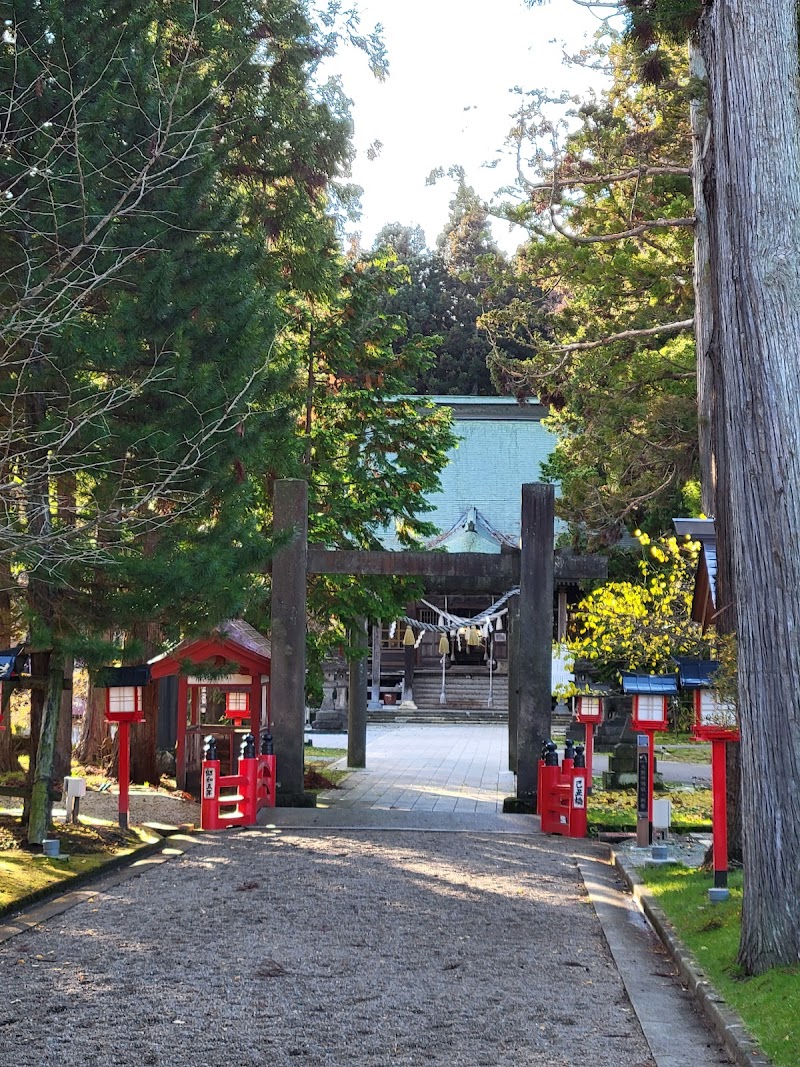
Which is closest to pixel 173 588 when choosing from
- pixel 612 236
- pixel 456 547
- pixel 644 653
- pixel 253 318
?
pixel 253 318

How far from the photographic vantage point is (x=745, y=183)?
7.42 metres

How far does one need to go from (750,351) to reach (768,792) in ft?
8.50

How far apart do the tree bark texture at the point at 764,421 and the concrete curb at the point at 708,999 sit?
1.12 ft

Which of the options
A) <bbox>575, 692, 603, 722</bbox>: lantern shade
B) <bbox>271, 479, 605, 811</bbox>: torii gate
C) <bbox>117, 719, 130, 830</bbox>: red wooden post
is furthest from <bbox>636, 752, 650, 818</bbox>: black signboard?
<bbox>117, 719, 130, 830</bbox>: red wooden post

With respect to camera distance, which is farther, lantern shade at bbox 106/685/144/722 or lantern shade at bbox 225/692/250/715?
lantern shade at bbox 225/692/250/715

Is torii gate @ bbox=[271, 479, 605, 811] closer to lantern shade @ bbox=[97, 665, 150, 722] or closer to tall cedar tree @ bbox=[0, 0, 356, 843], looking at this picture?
tall cedar tree @ bbox=[0, 0, 356, 843]

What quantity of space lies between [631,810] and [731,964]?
864cm

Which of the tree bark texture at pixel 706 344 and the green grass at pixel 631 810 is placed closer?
the tree bark texture at pixel 706 344

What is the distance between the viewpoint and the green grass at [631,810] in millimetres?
14211

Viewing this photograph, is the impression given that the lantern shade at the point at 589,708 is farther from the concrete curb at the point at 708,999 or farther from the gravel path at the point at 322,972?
the concrete curb at the point at 708,999

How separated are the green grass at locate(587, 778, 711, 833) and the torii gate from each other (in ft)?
3.62

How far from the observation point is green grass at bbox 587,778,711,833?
46.6 ft

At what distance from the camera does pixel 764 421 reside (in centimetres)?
718

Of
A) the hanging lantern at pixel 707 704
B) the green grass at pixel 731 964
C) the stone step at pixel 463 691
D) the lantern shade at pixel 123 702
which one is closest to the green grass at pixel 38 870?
the lantern shade at pixel 123 702
